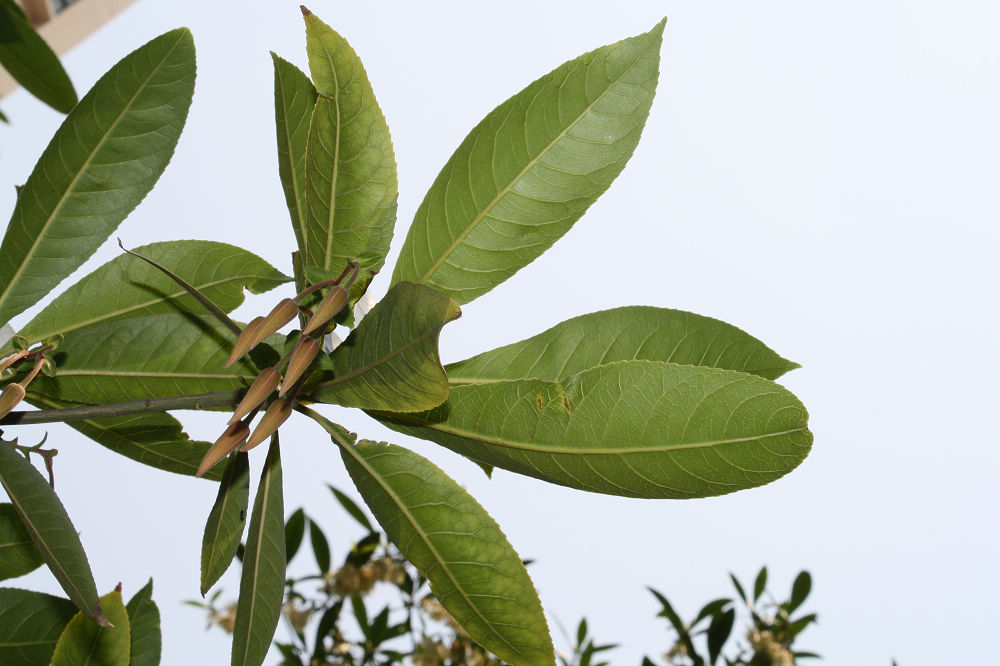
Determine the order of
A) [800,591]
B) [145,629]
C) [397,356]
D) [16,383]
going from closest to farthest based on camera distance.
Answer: [397,356] → [16,383] → [145,629] → [800,591]

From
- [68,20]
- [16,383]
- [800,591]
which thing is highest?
[68,20]

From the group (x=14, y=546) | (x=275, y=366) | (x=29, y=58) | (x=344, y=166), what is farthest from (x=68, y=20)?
(x=275, y=366)

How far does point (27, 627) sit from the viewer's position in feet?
3.45

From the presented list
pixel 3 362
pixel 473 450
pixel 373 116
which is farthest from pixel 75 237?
pixel 473 450

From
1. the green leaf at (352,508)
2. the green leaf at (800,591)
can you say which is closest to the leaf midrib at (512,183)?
the green leaf at (352,508)

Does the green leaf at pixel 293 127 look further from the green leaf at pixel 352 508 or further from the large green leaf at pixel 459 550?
the green leaf at pixel 352 508

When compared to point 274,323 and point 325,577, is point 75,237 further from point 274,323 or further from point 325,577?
point 325,577

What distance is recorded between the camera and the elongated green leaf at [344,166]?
722 mm

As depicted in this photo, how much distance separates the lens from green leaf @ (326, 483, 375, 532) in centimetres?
298

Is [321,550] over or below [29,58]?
below

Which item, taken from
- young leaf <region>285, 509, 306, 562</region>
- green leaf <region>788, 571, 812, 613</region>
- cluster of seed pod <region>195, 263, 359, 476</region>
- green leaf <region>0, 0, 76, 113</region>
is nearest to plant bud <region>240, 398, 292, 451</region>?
cluster of seed pod <region>195, 263, 359, 476</region>

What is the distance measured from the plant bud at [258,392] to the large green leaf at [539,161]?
0.69 ft

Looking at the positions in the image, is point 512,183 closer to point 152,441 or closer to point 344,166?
point 344,166

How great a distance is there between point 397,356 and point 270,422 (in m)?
0.16
